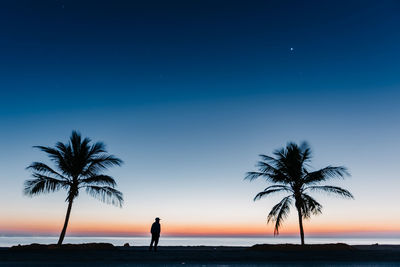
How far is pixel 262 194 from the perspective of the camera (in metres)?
23.9

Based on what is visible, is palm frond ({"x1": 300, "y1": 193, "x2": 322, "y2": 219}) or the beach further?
palm frond ({"x1": 300, "y1": 193, "x2": 322, "y2": 219})

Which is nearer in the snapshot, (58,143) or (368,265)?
(368,265)

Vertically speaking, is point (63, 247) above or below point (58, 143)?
below

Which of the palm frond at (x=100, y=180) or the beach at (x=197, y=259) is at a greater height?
the palm frond at (x=100, y=180)

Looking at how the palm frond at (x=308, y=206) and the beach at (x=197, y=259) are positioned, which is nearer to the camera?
the beach at (x=197, y=259)

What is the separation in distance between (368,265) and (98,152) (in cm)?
1864

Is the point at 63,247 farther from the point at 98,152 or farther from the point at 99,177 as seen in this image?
the point at 98,152

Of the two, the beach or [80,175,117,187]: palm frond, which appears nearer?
the beach

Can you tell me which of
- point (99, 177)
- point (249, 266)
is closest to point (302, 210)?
point (99, 177)

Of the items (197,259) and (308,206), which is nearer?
(197,259)

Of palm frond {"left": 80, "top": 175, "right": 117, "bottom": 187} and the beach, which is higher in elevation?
palm frond {"left": 80, "top": 175, "right": 117, "bottom": 187}

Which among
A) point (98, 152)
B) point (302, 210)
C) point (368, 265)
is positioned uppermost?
point (98, 152)

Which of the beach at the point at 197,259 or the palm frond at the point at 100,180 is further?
the palm frond at the point at 100,180

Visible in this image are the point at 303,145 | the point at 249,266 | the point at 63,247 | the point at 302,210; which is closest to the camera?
the point at 249,266
